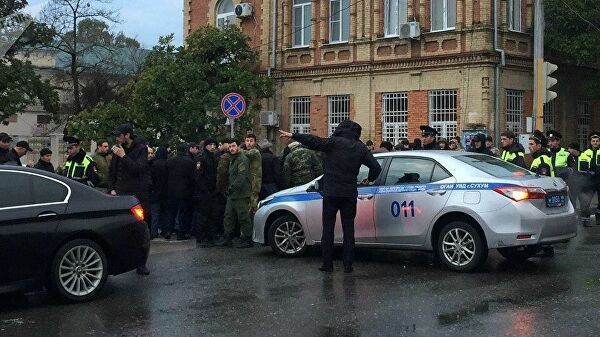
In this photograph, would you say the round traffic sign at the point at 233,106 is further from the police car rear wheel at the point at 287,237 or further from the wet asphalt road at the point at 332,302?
the wet asphalt road at the point at 332,302

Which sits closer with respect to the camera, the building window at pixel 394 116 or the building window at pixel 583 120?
the building window at pixel 394 116

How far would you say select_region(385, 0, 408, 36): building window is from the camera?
25.8 m

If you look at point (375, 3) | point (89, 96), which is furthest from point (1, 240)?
point (89, 96)

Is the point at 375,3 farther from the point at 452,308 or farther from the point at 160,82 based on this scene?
the point at 452,308

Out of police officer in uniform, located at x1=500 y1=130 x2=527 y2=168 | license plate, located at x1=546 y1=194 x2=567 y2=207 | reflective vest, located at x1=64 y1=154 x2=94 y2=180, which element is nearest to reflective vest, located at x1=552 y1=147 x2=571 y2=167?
police officer in uniform, located at x1=500 y1=130 x2=527 y2=168

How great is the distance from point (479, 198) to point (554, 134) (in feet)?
20.9

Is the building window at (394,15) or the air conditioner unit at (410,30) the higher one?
the building window at (394,15)

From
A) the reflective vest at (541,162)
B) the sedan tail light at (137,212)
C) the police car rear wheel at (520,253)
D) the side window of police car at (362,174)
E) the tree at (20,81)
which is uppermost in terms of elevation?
the tree at (20,81)

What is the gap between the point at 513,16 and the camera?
2466cm

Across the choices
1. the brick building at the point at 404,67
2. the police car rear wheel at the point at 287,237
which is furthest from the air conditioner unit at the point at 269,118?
the police car rear wheel at the point at 287,237

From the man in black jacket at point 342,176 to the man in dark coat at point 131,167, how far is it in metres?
1.89

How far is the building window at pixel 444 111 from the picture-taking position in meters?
24.6

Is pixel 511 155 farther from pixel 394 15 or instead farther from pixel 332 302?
pixel 394 15

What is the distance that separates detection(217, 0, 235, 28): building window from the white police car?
70.3 ft
